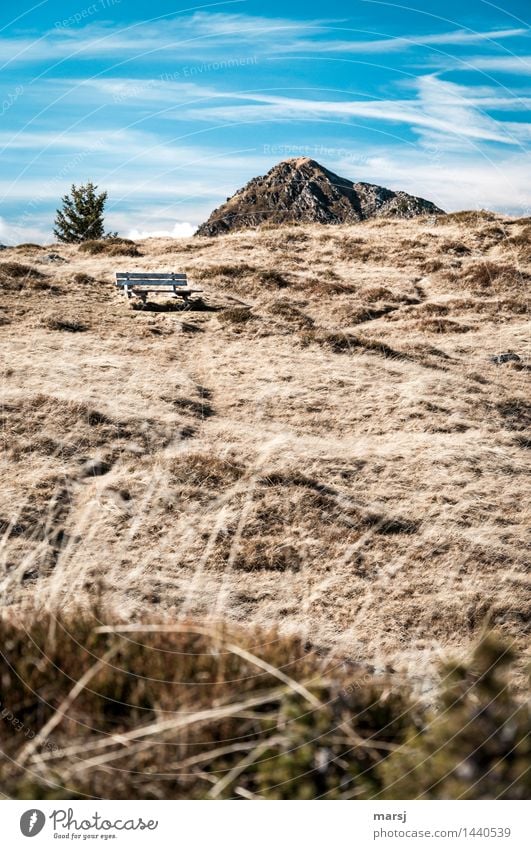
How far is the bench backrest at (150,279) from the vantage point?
73.2 feet

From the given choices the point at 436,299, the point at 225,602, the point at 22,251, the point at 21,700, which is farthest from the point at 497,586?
the point at 22,251

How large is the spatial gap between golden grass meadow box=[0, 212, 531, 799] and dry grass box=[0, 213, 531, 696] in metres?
0.05

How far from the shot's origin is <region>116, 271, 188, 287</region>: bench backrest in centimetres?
2230

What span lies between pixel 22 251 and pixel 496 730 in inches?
1251

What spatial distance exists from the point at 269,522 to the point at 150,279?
48.5 feet

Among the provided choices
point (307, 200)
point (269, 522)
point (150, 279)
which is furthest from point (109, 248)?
point (307, 200)

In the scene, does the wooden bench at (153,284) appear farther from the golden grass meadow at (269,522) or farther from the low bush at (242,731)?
the low bush at (242,731)

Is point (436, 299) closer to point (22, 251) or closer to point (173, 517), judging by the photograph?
point (173, 517)

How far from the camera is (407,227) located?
34844 millimetres

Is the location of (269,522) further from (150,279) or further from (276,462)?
(150,279)

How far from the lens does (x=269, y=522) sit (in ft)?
32.9

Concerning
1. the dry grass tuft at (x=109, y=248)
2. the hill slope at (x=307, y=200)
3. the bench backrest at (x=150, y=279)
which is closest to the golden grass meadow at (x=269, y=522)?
the dry grass tuft at (x=109, y=248)

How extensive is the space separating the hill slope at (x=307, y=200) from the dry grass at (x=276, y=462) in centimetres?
3266

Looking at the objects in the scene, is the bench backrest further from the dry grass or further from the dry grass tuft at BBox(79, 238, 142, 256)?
the dry grass tuft at BBox(79, 238, 142, 256)
